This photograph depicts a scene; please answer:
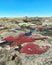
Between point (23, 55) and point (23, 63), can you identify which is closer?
point (23, 63)

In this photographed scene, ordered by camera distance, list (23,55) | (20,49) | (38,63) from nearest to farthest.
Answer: (38,63) < (23,55) < (20,49)

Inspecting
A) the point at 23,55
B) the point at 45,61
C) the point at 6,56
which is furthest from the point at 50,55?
the point at 6,56

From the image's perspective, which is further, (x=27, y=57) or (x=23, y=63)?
(x=27, y=57)

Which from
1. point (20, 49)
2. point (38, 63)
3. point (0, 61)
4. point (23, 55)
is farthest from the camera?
point (20, 49)

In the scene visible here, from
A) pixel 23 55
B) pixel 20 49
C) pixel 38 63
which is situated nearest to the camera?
pixel 38 63

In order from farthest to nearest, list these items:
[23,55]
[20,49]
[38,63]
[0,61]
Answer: [20,49] → [23,55] → [0,61] → [38,63]

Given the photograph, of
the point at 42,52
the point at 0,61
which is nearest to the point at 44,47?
the point at 42,52

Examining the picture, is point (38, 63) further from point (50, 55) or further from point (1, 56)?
point (1, 56)

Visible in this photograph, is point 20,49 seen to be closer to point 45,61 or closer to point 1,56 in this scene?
point 1,56
